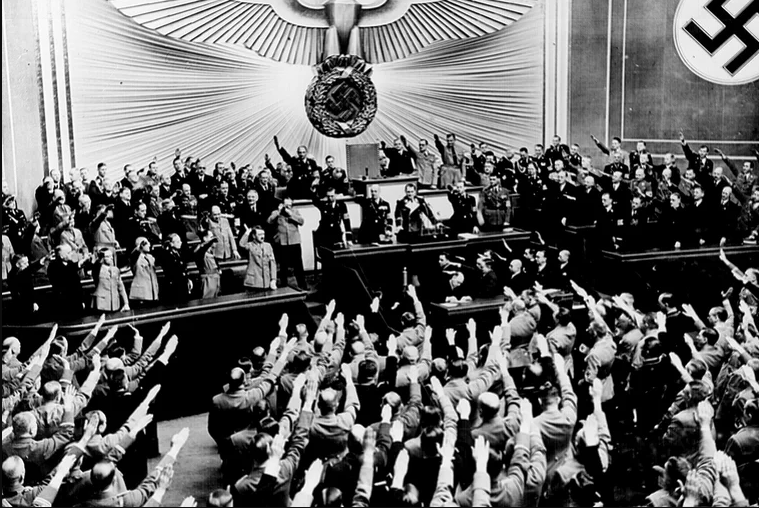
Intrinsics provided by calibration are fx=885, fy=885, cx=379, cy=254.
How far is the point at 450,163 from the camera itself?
1694cm

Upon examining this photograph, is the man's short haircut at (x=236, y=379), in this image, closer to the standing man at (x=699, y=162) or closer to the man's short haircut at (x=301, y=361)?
the man's short haircut at (x=301, y=361)

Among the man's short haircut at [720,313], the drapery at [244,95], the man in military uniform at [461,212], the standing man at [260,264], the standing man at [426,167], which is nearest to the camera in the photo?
the man's short haircut at [720,313]

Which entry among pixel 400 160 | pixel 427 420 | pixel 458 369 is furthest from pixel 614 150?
pixel 427 420

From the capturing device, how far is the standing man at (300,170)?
14797 mm

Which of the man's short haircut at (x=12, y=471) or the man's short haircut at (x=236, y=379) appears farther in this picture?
the man's short haircut at (x=236, y=379)

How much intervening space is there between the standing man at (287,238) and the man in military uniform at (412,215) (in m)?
1.59

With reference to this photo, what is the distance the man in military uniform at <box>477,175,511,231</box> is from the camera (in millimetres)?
14665

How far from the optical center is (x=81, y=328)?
987 centimetres

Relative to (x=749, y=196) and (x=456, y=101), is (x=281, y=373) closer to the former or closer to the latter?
(x=749, y=196)

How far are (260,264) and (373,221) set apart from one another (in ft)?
7.10

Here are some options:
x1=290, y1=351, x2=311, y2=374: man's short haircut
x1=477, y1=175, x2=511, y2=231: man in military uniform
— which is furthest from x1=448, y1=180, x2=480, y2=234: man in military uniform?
x1=290, y1=351, x2=311, y2=374: man's short haircut

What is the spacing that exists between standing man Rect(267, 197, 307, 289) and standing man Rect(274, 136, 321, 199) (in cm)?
151

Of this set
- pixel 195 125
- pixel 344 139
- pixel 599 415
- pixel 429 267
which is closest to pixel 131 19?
pixel 195 125

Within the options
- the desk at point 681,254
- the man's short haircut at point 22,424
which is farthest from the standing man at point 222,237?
the man's short haircut at point 22,424
